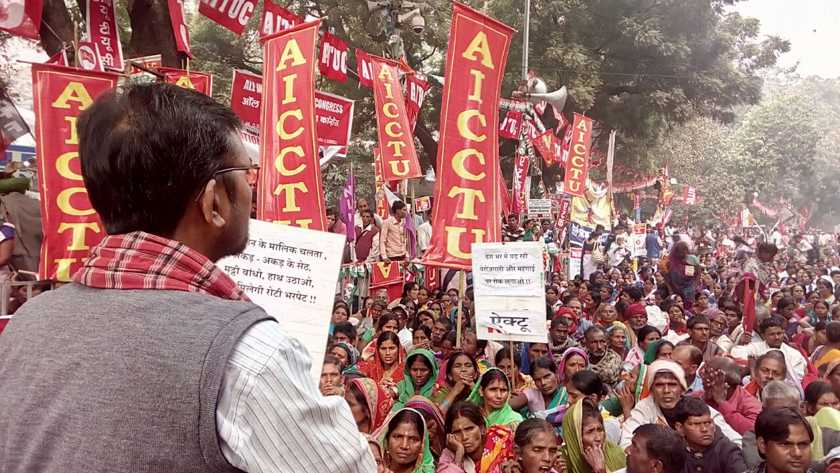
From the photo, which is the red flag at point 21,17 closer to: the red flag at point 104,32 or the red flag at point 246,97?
the red flag at point 104,32

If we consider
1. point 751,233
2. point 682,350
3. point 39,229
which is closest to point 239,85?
point 39,229

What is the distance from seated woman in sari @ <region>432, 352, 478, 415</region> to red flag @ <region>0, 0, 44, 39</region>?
5132 mm

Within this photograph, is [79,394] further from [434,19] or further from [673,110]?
[673,110]

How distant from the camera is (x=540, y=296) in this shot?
18.4 ft

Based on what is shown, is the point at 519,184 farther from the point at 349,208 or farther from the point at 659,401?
the point at 659,401

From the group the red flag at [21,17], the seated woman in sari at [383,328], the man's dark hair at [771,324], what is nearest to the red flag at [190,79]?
the red flag at [21,17]

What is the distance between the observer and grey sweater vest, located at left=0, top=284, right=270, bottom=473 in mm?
936

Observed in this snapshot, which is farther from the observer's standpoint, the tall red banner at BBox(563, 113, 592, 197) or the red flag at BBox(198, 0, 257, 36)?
the tall red banner at BBox(563, 113, 592, 197)

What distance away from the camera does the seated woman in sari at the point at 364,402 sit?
14.5ft

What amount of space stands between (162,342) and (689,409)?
3505mm

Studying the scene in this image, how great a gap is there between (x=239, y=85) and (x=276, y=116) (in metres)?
4.45


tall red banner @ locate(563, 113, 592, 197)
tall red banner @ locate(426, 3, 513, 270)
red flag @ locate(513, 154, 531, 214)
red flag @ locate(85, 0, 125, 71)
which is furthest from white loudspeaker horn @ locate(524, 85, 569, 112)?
tall red banner @ locate(426, 3, 513, 270)

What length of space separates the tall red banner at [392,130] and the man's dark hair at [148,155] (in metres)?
7.38

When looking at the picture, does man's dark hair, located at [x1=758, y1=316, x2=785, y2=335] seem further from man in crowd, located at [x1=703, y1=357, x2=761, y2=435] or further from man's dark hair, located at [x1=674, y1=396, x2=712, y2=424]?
man's dark hair, located at [x1=674, y1=396, x2=712, y2=424]
